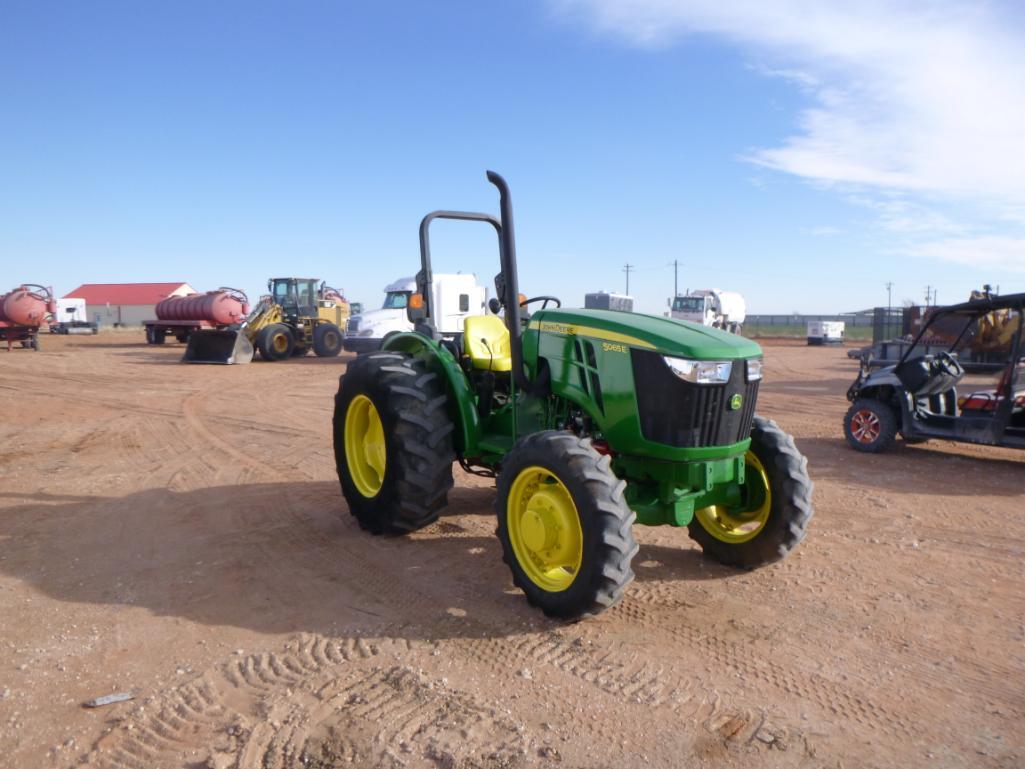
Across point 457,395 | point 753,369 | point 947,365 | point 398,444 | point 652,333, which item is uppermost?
point 652,333

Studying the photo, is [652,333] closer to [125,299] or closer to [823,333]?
[823,333]

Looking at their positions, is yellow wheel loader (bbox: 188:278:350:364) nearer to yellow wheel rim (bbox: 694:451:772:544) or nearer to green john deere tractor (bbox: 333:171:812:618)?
green john deere tractor (bbox: 333:171:812:618)

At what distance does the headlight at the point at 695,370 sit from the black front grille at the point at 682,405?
0.02 meters

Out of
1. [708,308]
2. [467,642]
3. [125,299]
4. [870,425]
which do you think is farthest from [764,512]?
[125,299]

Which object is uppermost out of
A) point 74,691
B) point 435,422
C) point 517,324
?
point 517,324

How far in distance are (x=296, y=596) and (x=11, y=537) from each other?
257cm

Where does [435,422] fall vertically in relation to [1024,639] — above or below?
above

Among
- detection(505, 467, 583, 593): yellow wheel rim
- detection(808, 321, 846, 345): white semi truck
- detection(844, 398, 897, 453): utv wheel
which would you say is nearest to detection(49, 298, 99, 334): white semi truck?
detection(808, 321, 846, 345): white semi truck

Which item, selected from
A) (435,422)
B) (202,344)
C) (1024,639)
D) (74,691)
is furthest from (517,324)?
(202,344)

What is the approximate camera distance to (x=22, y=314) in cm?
2641

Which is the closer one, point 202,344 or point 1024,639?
point 1024,639

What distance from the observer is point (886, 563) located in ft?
16.1

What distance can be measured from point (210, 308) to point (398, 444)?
79.1 feet

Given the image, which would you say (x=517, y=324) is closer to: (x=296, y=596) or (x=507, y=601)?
(x=507, y=601)
